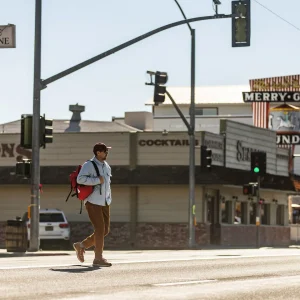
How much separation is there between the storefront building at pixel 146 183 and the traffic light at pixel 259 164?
1.97 metres

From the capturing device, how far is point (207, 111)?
8644 centimetres

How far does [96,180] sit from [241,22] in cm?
1317

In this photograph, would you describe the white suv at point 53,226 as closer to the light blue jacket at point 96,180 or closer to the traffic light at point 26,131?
the traffic light at point 26,131

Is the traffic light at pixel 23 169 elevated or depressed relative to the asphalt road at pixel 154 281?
elevated

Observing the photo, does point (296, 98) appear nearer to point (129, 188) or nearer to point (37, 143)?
point (129, 188)

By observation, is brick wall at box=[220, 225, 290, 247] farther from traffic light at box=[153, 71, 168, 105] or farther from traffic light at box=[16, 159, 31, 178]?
traffic light at box=[16, 159, 31, 178]

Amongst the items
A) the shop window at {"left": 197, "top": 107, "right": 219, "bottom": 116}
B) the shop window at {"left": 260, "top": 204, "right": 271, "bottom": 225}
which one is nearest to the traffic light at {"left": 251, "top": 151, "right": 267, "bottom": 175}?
the shop window at {"left": 260, "top": 204, "right": 271, "bottom": 225}

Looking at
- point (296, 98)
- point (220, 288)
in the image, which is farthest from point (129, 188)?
point (220, 288)

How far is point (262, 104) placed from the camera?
71.9m

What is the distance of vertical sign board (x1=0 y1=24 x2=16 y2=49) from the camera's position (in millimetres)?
27359

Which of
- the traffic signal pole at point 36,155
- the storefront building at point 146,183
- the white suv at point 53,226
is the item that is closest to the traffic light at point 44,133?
the traffic signal pole at point 36,155

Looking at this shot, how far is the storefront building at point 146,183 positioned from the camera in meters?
47.4

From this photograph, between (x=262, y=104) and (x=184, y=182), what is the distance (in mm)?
26091

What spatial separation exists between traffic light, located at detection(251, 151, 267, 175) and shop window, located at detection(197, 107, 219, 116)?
40.1 m
